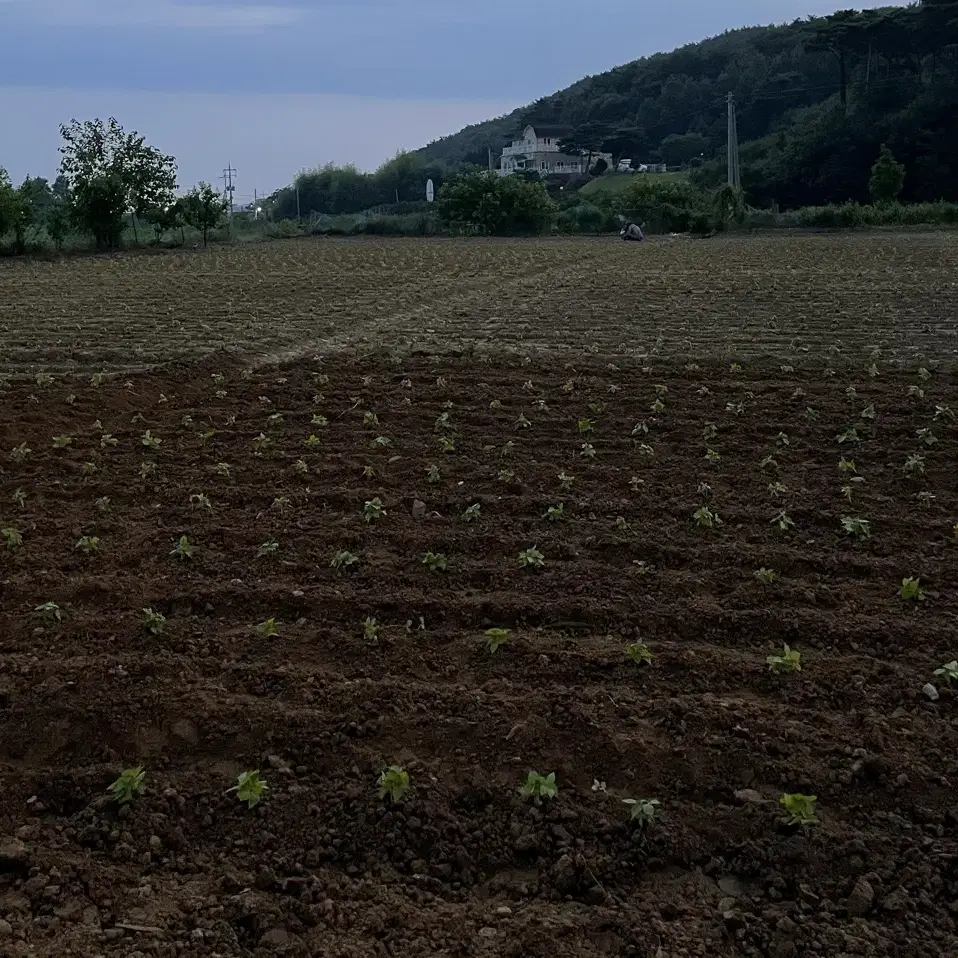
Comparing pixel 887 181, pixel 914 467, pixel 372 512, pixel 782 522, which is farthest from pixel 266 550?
pixel 887 181

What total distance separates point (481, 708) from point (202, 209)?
41.7 metres

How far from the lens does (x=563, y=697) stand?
4.26 meters

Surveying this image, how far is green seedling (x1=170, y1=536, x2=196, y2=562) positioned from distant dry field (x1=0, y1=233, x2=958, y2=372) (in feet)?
21.5

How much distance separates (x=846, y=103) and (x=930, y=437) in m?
79.8

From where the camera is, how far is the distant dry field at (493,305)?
12.7 metres

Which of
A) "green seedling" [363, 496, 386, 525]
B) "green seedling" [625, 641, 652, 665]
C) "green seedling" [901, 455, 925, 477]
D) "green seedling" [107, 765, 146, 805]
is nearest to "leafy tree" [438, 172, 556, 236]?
"green seedling" [901, 455, 925, 477]

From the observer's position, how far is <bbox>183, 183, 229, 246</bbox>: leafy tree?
42219 mm

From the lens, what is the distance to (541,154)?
4774 inches

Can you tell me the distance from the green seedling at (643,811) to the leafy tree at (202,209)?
41649 mm

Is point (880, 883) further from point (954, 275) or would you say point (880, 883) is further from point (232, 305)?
point (954, 275)

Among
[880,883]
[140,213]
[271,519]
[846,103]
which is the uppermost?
[846,103]

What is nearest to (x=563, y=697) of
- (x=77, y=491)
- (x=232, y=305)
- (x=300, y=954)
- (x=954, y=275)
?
(x=300, y=954)

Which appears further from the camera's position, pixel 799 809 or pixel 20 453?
pixel 20 453

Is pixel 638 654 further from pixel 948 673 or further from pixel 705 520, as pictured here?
pixel 705 520
